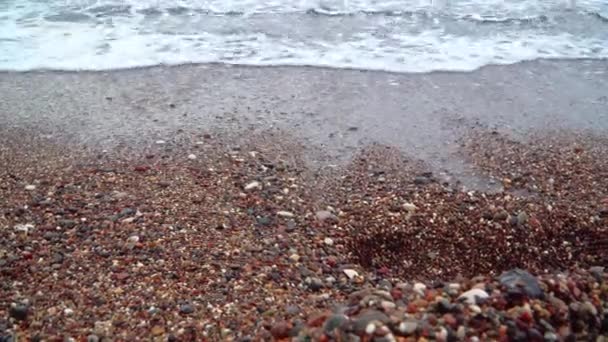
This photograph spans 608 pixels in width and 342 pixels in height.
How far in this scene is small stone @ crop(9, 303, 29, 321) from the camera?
2.46 m

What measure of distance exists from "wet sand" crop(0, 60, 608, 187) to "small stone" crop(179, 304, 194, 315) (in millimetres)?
1577

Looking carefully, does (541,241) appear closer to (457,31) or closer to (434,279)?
(434,279)

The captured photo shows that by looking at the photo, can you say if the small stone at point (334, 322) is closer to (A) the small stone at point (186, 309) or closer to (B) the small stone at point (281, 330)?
(B) the small stone at point (281, 330)

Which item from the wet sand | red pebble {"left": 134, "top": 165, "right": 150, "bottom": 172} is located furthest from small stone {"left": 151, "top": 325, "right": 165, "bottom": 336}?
the wet sand

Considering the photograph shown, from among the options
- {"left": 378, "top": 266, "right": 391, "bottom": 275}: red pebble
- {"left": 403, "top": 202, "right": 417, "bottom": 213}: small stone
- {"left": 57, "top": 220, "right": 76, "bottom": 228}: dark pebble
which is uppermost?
{"left": 57, "top": 220, "right": 76, "bottom": 228}: dark pebble

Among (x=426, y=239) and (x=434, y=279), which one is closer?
(x=434, y=279)

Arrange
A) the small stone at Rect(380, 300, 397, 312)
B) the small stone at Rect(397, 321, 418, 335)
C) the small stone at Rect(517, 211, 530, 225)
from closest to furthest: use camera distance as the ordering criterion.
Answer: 1. the small stone at Rect(397, 321, 418, 335)
2. the small stone at Rect(380, 300, 397, 312)
3. the small stone at Rect(517, 211, 530, 225)

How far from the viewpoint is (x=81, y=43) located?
5.81 m

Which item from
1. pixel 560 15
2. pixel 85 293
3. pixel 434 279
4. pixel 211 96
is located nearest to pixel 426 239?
pixel 434 279

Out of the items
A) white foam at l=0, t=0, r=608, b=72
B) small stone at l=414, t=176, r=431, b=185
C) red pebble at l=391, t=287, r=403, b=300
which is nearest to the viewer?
red pebble at l=391, t=287, r=403, b=300

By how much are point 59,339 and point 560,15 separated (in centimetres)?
673

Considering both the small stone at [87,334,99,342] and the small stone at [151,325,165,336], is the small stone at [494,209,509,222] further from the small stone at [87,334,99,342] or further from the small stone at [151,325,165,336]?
the small stone at [87,334,99,342]

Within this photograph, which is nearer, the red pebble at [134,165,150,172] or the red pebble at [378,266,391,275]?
the red pebble at [378,266,391,275]

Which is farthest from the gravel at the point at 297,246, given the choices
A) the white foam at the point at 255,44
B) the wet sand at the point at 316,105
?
the white foam at the point at 255,44
